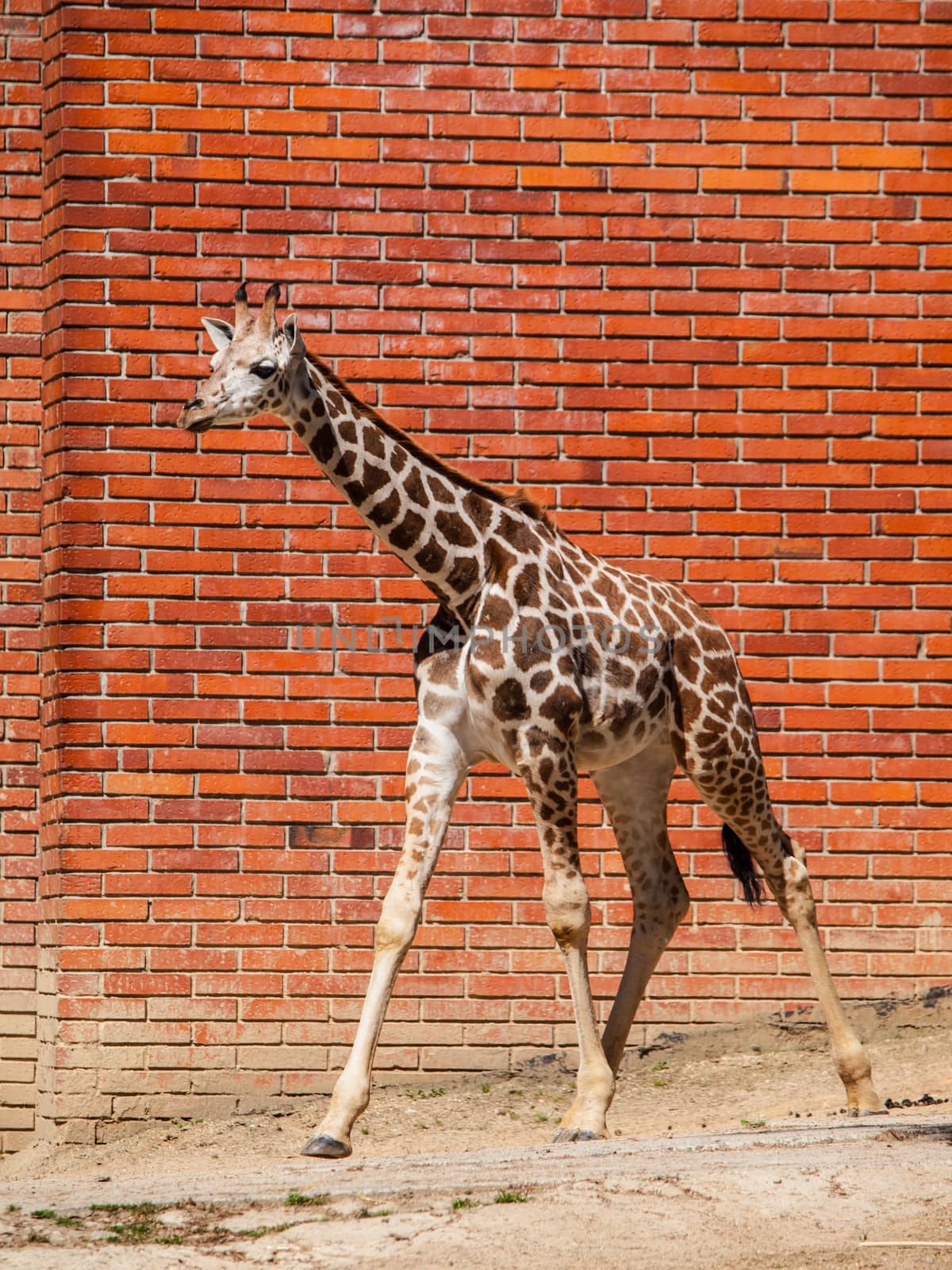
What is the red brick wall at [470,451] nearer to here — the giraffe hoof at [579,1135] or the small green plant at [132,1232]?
the giraffe hoof at [579,1135]

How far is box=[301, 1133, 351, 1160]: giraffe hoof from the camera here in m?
5.20

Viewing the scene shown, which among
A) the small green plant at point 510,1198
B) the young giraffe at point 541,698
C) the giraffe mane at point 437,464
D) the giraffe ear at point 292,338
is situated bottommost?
the small green plant at point 510,1198

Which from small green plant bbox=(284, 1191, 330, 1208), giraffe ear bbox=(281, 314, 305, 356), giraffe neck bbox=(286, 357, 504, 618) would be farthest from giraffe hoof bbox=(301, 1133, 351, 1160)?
giraffe ear bbox=(281, 314, 305, 356)

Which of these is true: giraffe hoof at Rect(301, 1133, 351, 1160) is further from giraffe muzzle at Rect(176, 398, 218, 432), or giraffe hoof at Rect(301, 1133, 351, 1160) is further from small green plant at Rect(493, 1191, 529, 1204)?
giraffe muzzle at Rect(176, 398, 218, 432)

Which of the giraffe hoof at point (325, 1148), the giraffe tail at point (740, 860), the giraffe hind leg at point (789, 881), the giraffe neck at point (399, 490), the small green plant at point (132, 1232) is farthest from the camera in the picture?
the giraffe tail at point (740, 860)

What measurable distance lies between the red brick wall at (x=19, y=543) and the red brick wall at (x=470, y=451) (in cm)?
20

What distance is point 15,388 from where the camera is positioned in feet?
25.3

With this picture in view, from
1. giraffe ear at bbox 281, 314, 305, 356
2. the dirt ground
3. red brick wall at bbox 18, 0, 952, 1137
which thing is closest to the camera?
the dirt ground

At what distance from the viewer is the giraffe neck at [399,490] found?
5.61 m

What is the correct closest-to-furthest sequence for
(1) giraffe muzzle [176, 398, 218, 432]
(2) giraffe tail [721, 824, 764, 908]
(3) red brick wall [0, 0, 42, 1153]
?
(1) giraffe muzzle [176, 398, 218, 432] → (2) giraffe tail [721, 824, 764, 908] → (3) red brick wall [0, 0, 42, 1153]

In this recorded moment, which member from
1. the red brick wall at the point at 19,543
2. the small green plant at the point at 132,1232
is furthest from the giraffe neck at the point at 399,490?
the red brick wall at the point at 19,543

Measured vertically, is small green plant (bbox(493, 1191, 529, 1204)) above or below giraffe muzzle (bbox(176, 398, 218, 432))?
below

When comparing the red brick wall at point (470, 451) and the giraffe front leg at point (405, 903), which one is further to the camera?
the red brick wall at point (470, 451)

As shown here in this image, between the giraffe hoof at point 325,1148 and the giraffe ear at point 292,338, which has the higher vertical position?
the giraffe ear at point 292,338
